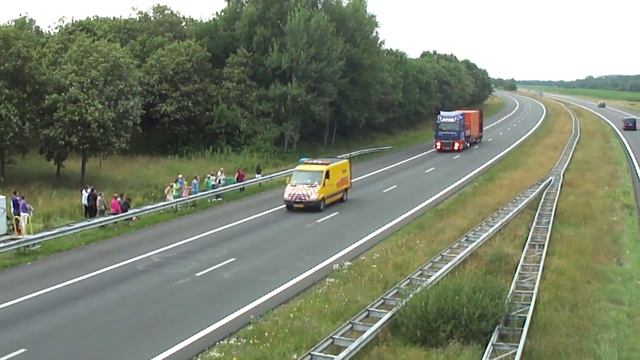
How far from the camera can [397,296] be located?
1612 centimetres

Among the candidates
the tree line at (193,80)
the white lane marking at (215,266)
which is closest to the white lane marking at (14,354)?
the white lane marking at (215,266)

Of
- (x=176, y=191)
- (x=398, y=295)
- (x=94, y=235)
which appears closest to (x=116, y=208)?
(x=94, y=235)

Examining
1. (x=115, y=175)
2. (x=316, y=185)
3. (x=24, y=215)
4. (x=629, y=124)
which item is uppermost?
(x=24, y=215)

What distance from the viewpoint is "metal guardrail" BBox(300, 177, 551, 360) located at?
12.5 meters

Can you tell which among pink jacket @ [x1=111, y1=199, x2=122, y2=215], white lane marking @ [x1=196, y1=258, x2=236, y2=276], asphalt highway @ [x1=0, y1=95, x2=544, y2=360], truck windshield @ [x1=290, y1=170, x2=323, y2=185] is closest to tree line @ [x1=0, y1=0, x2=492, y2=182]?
asphalt highway @ [x1=0, y1=95, x2=544, y2=360]

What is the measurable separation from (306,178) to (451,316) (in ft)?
61.3

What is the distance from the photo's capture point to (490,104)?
14000cm

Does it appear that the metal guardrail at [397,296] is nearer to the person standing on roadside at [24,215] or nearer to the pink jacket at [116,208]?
the pink jacket at [116,208]

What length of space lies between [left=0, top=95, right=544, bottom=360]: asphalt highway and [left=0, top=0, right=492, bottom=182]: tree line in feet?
36.2

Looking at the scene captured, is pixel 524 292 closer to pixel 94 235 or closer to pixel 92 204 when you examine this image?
pixel 94 235

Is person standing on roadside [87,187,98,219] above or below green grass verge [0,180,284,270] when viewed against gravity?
above

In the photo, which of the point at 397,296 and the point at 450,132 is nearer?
the point at 397,296

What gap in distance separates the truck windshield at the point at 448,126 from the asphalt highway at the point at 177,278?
83.6 feet

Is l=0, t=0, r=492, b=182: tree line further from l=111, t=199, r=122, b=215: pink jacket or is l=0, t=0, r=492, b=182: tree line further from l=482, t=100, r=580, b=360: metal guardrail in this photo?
l=482, t=100, r=580, b=360: metal guardrail
